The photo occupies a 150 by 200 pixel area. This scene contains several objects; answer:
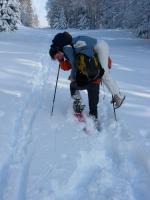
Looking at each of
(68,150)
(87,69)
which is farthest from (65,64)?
(68,150)

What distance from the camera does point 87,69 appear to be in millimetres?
5957

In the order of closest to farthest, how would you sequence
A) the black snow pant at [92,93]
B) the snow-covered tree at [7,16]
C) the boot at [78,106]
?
the black snow pant at [92,93], the boot at [78,106], the snow-covered tree at [7,16]

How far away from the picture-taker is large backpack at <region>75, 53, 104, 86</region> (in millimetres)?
5895

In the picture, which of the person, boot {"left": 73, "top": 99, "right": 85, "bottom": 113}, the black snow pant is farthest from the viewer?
boot {"left": 73, "top": 99, "right": 85, "bottom": 113}

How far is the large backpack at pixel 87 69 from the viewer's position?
5895 millimetres

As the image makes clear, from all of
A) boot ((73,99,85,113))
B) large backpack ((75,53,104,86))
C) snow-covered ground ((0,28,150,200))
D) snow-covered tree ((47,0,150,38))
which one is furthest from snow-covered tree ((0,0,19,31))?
large backpack ((75,53,104,86))

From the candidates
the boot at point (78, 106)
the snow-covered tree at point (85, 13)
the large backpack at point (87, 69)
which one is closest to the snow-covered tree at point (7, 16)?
the snow-covered tree at point (85, 13)

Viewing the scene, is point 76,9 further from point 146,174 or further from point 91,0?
point 146,174

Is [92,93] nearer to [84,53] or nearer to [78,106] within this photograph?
[78,106]

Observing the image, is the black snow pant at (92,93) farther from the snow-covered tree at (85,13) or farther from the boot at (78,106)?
the snow-covered tree at (85,13)

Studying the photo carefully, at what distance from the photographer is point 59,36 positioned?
5953mm

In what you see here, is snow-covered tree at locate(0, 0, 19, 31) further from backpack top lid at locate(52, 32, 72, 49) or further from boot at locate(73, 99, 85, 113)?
backpack top lid at locate(52, 32, 72, 49)

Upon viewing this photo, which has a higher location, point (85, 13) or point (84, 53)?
point (84, 53)

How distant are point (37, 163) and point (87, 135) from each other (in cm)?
123
